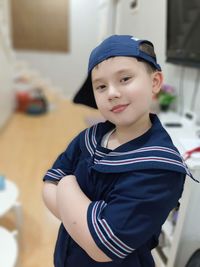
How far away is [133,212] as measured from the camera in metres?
0.45

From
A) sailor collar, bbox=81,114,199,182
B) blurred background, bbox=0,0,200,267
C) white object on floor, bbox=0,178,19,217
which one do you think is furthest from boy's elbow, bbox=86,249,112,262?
white object on floor, bbox=0,178,19,217

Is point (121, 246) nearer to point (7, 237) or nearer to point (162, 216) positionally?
point (162, 216)

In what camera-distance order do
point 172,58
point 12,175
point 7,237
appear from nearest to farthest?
point 7,237 < point 172,58 < point 12,175

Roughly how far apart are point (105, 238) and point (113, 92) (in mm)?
234

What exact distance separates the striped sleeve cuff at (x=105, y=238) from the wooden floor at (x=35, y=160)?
1.54ft

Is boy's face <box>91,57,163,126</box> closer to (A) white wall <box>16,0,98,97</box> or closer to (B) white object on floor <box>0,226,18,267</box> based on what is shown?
(B) white object on floor <box>0,226,18,267</box>

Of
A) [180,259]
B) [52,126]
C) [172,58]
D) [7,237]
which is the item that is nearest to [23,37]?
[52,126]

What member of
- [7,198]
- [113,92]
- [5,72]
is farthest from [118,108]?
[5,72]

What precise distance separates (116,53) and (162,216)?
278 millimetres

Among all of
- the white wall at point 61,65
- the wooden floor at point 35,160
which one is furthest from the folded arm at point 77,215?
the white wall at point 61,65

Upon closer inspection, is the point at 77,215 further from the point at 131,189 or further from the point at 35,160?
the point at 35,160

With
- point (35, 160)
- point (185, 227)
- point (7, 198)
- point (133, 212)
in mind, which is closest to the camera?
point (133, 212)

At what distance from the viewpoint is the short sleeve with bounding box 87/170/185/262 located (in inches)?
17.6

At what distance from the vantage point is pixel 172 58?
4.73 ft
